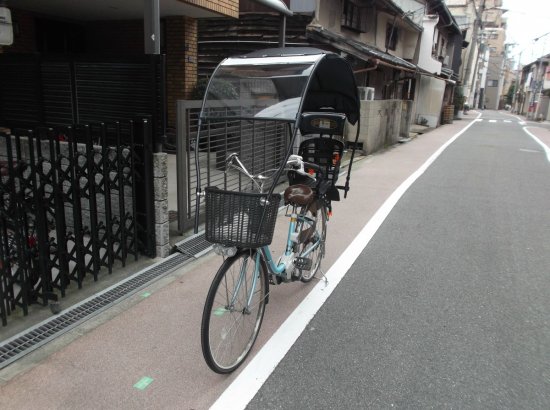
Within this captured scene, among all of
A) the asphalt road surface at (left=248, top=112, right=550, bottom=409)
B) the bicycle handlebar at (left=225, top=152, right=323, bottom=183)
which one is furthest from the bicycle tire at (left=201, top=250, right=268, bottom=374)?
the bicycle handlebar at (left=225, top=152, right=323, bottom=183)

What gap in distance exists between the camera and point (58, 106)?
16.1 ft

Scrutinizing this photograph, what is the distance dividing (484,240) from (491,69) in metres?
96.6

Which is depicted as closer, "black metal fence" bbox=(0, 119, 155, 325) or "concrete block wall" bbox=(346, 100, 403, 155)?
"black metal fence" bbox=(0, 119, 155, 325)

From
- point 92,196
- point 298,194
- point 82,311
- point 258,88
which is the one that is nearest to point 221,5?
point 258,88

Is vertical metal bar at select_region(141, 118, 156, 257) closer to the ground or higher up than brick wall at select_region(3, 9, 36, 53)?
closer to the ground

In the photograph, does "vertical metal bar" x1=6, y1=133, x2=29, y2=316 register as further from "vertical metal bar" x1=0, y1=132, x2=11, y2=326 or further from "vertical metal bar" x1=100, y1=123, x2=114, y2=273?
"vertical metal bar" x1=100, y1=123, x2=114, y2=273

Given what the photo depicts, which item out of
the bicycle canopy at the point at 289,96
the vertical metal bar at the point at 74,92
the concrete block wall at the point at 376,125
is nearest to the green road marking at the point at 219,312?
the bicycle canopy at the point at 289,96

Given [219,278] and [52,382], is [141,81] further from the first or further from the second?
[52,382]

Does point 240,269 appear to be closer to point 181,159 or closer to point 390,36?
point 181,159

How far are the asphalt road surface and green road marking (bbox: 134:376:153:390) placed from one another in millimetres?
688

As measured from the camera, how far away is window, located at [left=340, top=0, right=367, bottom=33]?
15227 millimetres

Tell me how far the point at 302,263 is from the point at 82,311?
1.84m

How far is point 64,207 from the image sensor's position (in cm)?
390

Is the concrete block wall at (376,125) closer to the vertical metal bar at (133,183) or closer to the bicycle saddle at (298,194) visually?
the vertical metal bar at (133,183)
